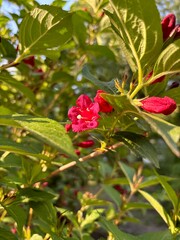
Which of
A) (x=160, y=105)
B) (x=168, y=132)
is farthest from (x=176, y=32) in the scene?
(x=168, y=132)

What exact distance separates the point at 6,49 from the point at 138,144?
681mm

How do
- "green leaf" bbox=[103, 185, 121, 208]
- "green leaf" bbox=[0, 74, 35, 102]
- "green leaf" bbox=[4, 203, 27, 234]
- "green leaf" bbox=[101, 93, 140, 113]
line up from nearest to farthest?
"green leaf" bbox=[101, 93, 140, 113] → "green leaf" bbox=[4, 203, 27, 234] → "green leaf" bbox=[0, 74, 35, 102] → "green leaf" bbox=[103, 185, 121, 208]

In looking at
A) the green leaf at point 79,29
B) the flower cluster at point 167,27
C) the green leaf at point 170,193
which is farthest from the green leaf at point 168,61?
the green leaf at point 79,29

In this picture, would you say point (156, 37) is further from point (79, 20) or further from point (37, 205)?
point (79, 20)

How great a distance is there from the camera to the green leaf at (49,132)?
0.64 m

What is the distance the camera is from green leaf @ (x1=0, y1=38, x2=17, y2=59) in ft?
4.46

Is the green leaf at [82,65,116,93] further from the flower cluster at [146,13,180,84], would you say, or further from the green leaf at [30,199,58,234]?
the green leaf at [30,199,58,234]

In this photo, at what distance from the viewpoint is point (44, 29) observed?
1.12 metres

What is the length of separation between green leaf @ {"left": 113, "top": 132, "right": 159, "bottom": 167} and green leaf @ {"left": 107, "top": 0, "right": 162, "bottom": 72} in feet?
0.52

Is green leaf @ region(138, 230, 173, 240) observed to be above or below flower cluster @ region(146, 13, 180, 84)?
below

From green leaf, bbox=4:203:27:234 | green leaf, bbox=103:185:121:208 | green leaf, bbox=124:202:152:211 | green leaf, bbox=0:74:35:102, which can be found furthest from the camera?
green leaf, bbox=103:185:121:208

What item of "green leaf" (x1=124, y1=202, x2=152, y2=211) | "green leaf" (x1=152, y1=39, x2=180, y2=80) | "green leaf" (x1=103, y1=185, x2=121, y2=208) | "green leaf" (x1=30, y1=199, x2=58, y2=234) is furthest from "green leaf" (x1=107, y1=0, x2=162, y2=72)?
"green leaf" (x1=103, y1=185, x2=121, y2=208)

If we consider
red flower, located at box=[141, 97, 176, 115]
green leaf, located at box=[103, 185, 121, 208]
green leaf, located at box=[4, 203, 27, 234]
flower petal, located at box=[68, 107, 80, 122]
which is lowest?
green leaf, located at box=[103, 185, 121, 208]

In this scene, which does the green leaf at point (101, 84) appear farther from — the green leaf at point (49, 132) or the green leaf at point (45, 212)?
the green leaf at point (45, 212)
